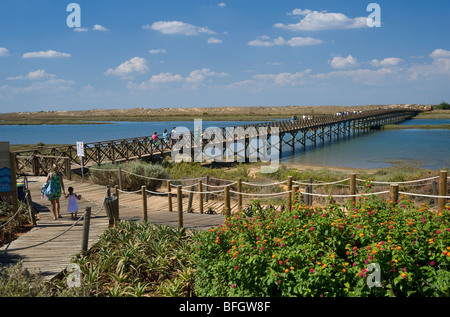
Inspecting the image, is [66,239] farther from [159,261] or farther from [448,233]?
[448,233]

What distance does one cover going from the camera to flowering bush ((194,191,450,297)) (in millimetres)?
4238

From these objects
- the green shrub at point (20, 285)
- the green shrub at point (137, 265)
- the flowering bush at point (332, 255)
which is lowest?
the green shrub at point (137, 265)

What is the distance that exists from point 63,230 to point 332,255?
6.09 metres

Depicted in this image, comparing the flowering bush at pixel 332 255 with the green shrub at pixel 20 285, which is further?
the green shrub at pixel 20 285

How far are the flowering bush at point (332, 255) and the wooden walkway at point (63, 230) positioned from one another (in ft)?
8.57

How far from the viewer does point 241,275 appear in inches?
183

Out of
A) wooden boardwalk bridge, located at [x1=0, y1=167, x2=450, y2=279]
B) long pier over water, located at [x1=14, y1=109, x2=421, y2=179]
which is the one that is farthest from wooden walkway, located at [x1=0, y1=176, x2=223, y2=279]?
long pier over water, located at [x1=14, y1=109, x2=421, y2=179]

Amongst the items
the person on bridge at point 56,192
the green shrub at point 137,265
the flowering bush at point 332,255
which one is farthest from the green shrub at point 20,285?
the person on bridge at point 56,192

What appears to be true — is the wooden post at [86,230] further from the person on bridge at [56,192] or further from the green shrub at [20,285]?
the person on bridge at [56,192]

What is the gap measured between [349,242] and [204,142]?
79.8ft

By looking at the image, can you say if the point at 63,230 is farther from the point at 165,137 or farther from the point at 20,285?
the point at 165,137

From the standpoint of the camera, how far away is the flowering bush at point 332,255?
13.9 feet

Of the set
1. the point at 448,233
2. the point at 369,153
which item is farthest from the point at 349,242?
the point at 369,153

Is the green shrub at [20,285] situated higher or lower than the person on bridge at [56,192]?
lower
